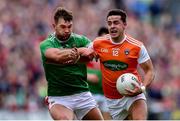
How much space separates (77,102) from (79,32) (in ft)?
34.3

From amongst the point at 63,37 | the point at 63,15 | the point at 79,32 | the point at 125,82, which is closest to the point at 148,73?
the point at 125,82

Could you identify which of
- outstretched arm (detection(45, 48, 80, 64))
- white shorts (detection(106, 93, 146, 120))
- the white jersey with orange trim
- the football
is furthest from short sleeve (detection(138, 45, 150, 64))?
outstretched arm (detection(45, 48, 80, 64))

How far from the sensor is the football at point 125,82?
45.0 ft

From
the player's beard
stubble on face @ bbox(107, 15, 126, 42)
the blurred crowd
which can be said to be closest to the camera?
the player's beard

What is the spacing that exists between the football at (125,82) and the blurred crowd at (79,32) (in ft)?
23.0

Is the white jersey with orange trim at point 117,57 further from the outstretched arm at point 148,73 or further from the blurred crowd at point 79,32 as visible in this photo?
the blurred crowd at point 79,32

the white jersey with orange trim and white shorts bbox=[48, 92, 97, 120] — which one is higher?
the white jersey with orange trim

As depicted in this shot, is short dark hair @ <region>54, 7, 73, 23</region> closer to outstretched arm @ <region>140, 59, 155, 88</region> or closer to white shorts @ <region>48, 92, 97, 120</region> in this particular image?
white shorts @ <region>48, 92, 97, 120</region>

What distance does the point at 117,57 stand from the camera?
14.2 metres

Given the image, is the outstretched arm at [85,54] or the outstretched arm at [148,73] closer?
the outstretched arm at [85,54]

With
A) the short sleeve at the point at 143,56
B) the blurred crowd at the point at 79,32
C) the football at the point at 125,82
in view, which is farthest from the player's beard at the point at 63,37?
the blurred crowd at the point at 79,32

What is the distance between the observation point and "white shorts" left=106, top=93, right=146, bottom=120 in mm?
14185

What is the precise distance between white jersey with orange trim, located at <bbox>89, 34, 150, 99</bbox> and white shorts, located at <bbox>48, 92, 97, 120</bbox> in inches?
22.5

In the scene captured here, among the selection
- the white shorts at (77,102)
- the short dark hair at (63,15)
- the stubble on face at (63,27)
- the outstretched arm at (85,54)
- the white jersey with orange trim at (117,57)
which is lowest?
the white shorts at (77,102)
